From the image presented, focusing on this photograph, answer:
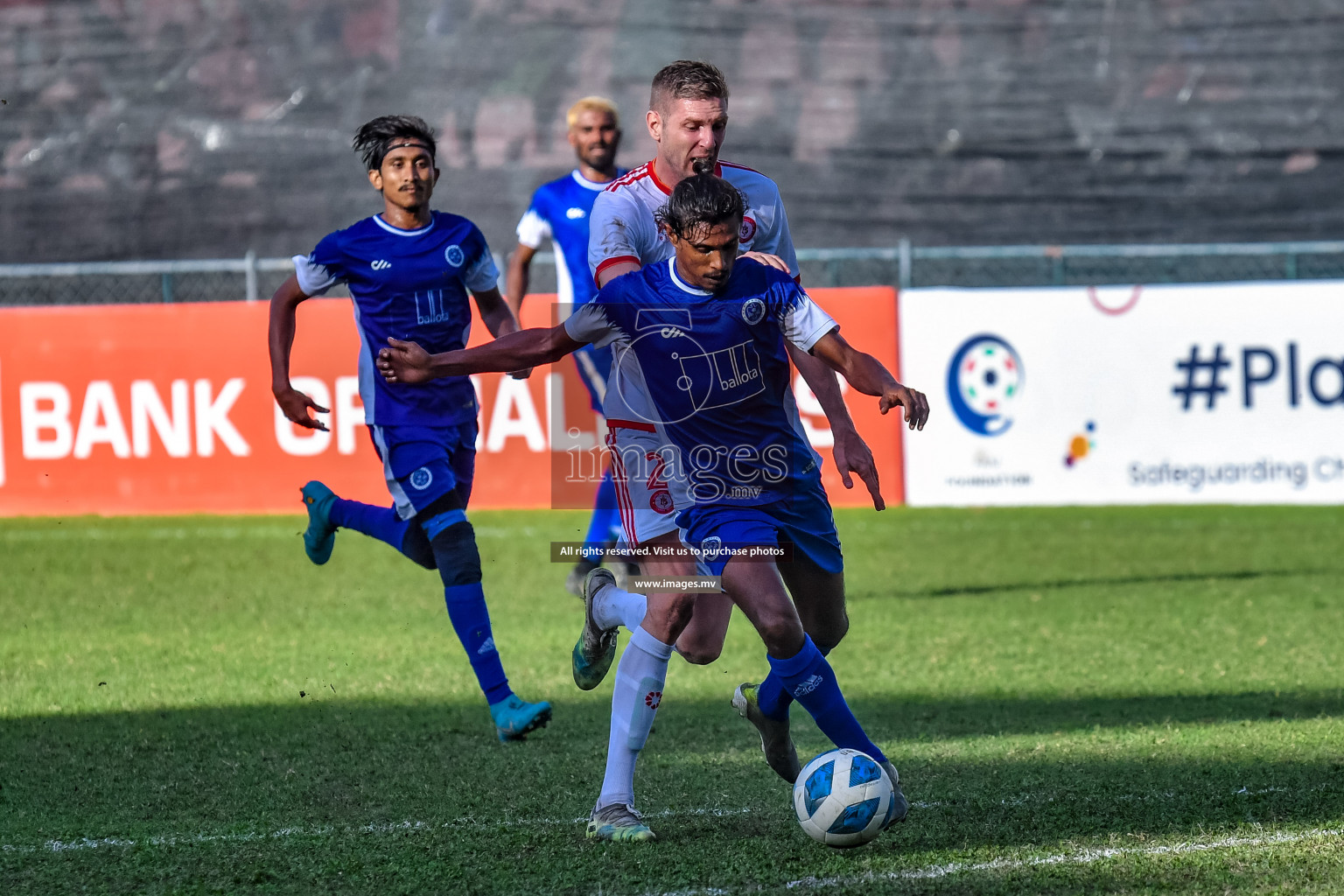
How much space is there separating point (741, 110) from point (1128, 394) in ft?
30.3

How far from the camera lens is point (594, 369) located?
8.34 metres

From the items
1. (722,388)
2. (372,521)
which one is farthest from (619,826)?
(372,521)

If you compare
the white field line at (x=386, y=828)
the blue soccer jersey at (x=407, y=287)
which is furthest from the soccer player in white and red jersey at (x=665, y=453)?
the blue soccer jersey at (x=407, y=287)

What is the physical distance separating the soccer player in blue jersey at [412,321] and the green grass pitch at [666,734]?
0.69m

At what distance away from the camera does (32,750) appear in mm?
5535

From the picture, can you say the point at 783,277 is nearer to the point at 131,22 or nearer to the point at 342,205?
the point at 342,205

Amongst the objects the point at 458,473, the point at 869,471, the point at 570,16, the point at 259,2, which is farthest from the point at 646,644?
the point at 259,2

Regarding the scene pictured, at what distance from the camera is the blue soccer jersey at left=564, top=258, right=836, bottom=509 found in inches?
172

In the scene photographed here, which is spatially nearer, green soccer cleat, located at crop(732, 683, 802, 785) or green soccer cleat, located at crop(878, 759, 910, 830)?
green soccer cleat, located at crop(878, 759, 910, 830)

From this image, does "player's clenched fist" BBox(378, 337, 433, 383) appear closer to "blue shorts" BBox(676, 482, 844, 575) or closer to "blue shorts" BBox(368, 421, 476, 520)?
"blue shorts" BBox(676, 482, 844, 575)

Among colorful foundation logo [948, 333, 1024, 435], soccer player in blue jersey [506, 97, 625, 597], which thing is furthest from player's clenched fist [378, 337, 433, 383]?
colorful foundation logo [948, 333, 1024, 435]

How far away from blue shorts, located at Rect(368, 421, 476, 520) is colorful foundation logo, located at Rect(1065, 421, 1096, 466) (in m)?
7.59

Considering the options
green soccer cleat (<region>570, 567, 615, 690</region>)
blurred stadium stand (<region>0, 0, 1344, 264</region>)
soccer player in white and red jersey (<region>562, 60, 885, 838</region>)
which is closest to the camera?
soccer player in white and red jersey (<region>562, 60, 885, 838</region>)

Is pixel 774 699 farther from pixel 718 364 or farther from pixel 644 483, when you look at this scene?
pixel 718 364
